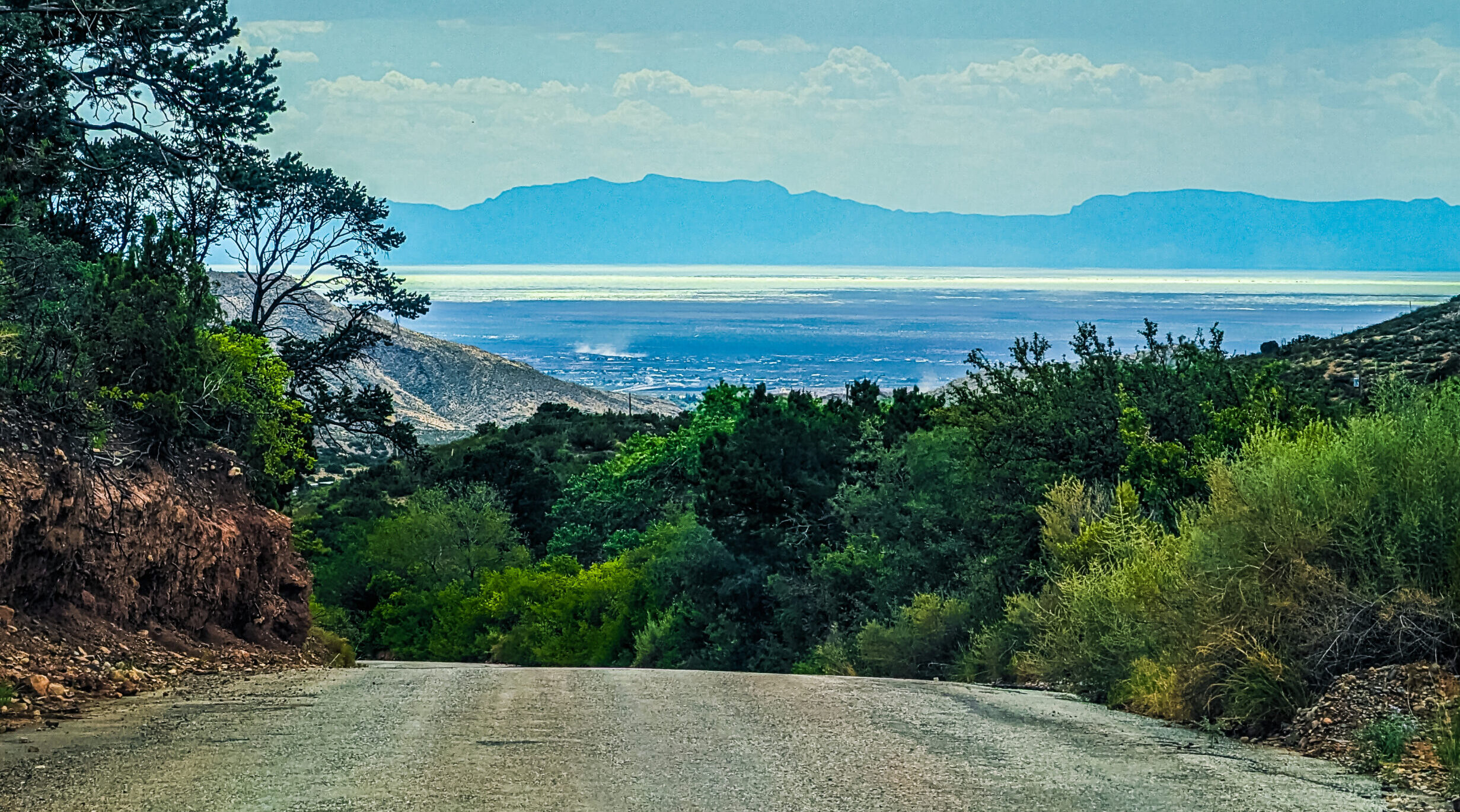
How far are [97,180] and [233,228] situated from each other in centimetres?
688

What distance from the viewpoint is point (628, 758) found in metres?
10.1

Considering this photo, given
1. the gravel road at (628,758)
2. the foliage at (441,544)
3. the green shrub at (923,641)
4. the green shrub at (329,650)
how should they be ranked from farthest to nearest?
1. the foliage at (441,544)
2. the green shrub at (923,641)
3. the green shrub at (329,650)
4. the gravel road at (628,758)

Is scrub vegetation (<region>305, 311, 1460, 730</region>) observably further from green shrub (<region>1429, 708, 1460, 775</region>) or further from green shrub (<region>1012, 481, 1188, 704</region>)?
green shrub (<region>1429, 708, 1460, 775</region>)

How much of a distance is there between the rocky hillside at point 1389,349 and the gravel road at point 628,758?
31.0m

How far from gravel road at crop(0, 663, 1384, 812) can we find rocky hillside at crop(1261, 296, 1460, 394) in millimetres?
31043

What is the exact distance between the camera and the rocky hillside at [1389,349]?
44.5 meters

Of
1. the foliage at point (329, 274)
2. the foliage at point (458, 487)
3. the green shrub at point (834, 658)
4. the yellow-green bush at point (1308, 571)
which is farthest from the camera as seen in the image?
the foliage at point (458, 487)

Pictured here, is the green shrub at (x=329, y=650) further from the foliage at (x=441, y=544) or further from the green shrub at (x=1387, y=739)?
the foliage at (x=441, y=544)

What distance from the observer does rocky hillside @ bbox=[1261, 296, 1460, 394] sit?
44500mm

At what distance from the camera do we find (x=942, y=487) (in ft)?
107

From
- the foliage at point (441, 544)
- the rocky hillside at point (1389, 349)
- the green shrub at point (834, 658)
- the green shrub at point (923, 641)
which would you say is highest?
the rocky hillside at point (1389, 349)

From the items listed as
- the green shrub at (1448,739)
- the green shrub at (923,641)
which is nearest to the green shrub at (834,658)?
the green shrub at (923,641)

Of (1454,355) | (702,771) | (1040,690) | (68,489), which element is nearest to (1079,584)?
(1040,690)

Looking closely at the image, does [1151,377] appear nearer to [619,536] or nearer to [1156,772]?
[1156,772]
